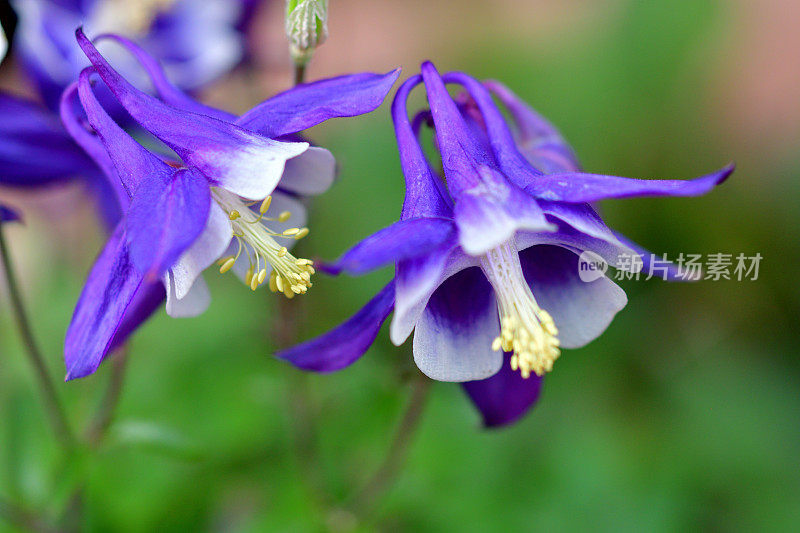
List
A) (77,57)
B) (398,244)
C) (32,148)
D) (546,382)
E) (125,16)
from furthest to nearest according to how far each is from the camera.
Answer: (546,382), (125,16), (77,57), (32,148), (398,244)

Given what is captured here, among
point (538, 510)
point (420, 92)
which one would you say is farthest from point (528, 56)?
point (538, 510)

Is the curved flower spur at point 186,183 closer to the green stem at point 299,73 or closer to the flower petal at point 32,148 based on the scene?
the green stem at point 299,73

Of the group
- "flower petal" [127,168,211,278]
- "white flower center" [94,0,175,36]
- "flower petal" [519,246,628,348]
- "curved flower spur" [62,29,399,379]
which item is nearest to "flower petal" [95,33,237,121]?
"curved flower spur" [62,29,399,379]

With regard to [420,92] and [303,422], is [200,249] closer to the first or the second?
[303,422]

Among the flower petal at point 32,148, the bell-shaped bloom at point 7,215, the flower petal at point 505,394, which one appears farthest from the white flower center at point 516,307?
the flower petal at point 32,148

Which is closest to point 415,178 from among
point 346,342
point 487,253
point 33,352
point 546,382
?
point 487,253

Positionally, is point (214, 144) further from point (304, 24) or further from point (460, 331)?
point (460, 331)

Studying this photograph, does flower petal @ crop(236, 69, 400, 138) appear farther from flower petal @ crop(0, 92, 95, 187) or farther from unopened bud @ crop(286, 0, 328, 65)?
flower petal @ crop(0, 92, 95, 187)
